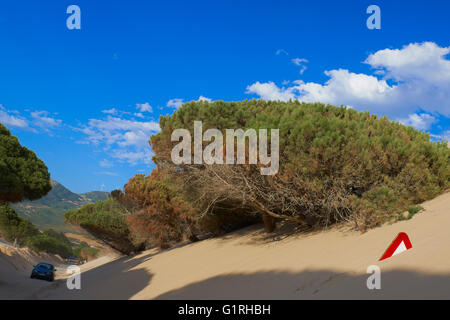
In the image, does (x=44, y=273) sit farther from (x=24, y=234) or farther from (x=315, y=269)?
(x=24, y=234)

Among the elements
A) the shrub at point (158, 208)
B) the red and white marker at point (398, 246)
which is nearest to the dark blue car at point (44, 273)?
the shrub at point (158, 208)

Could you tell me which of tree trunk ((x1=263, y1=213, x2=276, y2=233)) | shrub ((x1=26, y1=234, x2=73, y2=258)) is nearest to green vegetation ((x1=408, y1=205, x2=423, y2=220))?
tree trunk ((x1=263, y1=213, x2=276, y2=233))

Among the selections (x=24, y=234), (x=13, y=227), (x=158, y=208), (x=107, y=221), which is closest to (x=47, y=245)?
(x=24, y=234)

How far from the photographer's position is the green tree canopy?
1439 cm

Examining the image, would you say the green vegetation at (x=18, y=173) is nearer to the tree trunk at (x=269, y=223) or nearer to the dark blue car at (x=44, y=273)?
the dark blue car at (x=44, y=273)

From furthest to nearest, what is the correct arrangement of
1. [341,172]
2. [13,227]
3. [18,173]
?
[13,227], [18,173], [341,172]

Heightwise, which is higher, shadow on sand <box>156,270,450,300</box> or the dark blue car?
shadow on sand <box>156,270,450,300</box>

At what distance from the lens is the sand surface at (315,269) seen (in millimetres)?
4359

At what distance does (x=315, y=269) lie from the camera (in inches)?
259

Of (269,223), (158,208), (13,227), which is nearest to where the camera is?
(269,223)

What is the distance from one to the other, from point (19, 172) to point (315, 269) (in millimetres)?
14828

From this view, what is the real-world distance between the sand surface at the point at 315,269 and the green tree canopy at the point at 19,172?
6.57 metres

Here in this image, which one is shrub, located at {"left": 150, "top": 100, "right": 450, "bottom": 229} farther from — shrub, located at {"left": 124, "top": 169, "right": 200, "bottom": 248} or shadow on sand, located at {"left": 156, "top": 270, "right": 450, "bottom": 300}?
shrub, located at {"left": 124, "top": 169, "right": 200, "bottom": 248}
